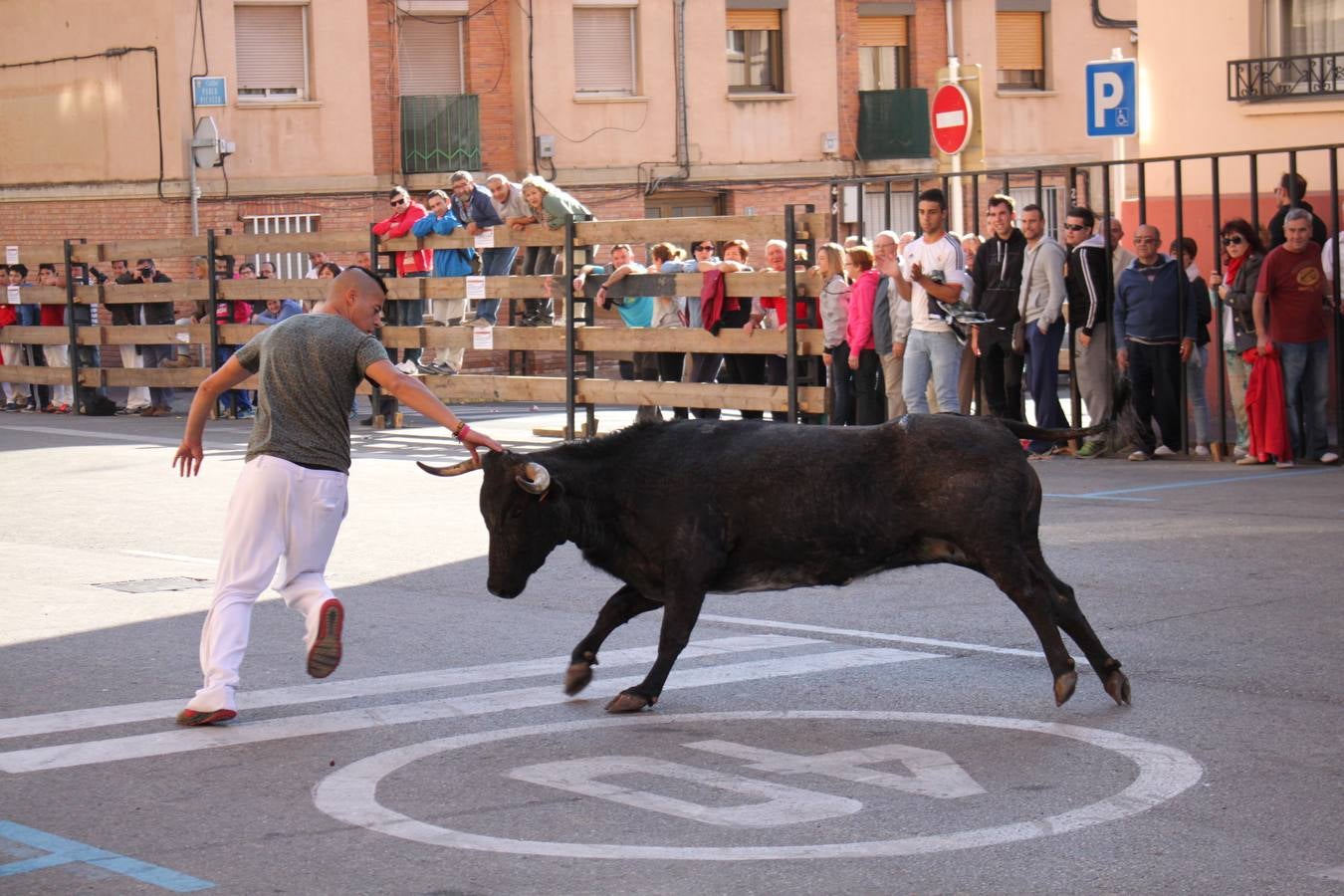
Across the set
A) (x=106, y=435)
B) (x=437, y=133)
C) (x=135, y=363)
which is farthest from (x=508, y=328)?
(x=437, y=133)

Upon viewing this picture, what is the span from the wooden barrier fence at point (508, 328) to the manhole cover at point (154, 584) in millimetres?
4862

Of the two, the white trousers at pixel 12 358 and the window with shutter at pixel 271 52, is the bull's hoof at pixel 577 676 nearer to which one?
the white trousers at pixel 12 358

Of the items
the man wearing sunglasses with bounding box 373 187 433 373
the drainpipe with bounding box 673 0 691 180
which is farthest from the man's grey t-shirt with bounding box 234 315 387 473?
the drainpipe with bounding box 673 0 691 180

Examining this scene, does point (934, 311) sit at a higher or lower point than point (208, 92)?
lower

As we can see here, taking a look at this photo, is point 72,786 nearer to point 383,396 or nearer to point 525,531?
point 525,531

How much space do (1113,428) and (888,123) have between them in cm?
3024

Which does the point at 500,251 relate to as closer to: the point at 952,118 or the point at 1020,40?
the point at 952,118

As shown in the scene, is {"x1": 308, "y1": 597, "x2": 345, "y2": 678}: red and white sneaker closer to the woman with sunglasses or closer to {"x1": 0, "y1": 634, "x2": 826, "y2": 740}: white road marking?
{"x1": 0, "y1": 634, "x2": 826, "y2": 740}: white road marking

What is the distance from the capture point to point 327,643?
7.64 m

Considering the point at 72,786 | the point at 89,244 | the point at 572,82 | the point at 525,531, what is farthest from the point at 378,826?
the point at 572,82

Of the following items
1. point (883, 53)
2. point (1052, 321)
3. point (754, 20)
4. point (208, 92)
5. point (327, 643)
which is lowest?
point (327, 643)

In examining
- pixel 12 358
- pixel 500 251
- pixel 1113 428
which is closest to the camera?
pixel 1113 428

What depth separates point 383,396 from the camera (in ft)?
76.0

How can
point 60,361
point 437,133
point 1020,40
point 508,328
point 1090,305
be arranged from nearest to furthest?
point 1090,305 < point 508,328 < point 60,361 < point 437,133 < point 1020,40
